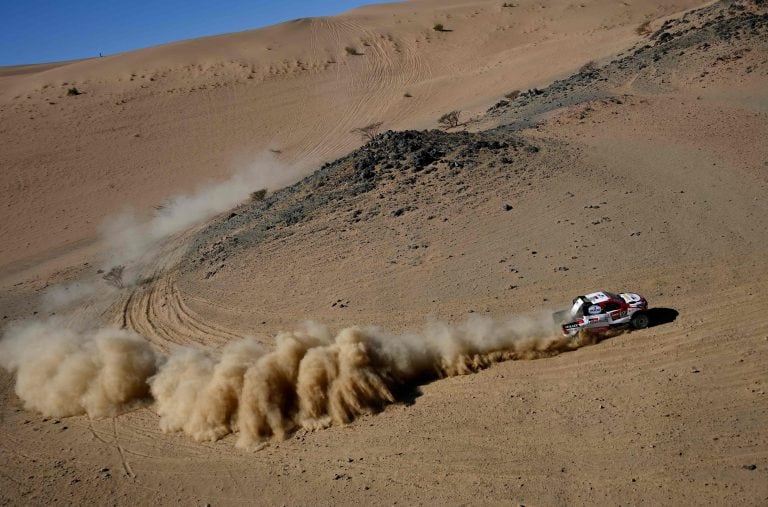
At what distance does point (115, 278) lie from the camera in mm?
22016

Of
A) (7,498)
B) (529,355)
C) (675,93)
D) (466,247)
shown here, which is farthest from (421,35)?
(7,498)

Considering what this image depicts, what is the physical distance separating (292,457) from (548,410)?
17.1ft

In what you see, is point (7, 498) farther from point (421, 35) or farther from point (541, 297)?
point (421, 35)

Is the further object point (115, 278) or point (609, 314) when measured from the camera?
point (115, 278)

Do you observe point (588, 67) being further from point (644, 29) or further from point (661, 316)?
point (661, 316)

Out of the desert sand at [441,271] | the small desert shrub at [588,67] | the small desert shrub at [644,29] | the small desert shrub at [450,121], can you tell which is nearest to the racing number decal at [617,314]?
the desert sand at [441,271]

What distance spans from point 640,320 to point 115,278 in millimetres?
18046

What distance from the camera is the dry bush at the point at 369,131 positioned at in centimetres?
3569

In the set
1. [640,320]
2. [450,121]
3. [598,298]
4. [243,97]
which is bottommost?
[640,320]

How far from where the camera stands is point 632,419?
36.6 ft

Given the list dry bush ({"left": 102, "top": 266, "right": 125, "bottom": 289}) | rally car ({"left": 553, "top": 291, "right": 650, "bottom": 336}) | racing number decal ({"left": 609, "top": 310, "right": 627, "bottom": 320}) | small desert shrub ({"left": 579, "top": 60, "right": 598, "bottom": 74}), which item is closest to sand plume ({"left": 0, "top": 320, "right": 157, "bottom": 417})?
dry bush ({"left": 102, "top": 266, "right": 125, "bottom": 289})

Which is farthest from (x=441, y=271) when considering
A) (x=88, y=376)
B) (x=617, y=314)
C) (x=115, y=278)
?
(x=115, y=278)

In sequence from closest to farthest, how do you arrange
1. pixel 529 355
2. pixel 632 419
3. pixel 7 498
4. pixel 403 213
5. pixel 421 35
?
1. pixel 632 419
2. pixel 7 498
3. pixel 529 355
4. pixel 403 213
5. pixel 421 35

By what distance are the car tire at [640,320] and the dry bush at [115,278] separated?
17619mm
